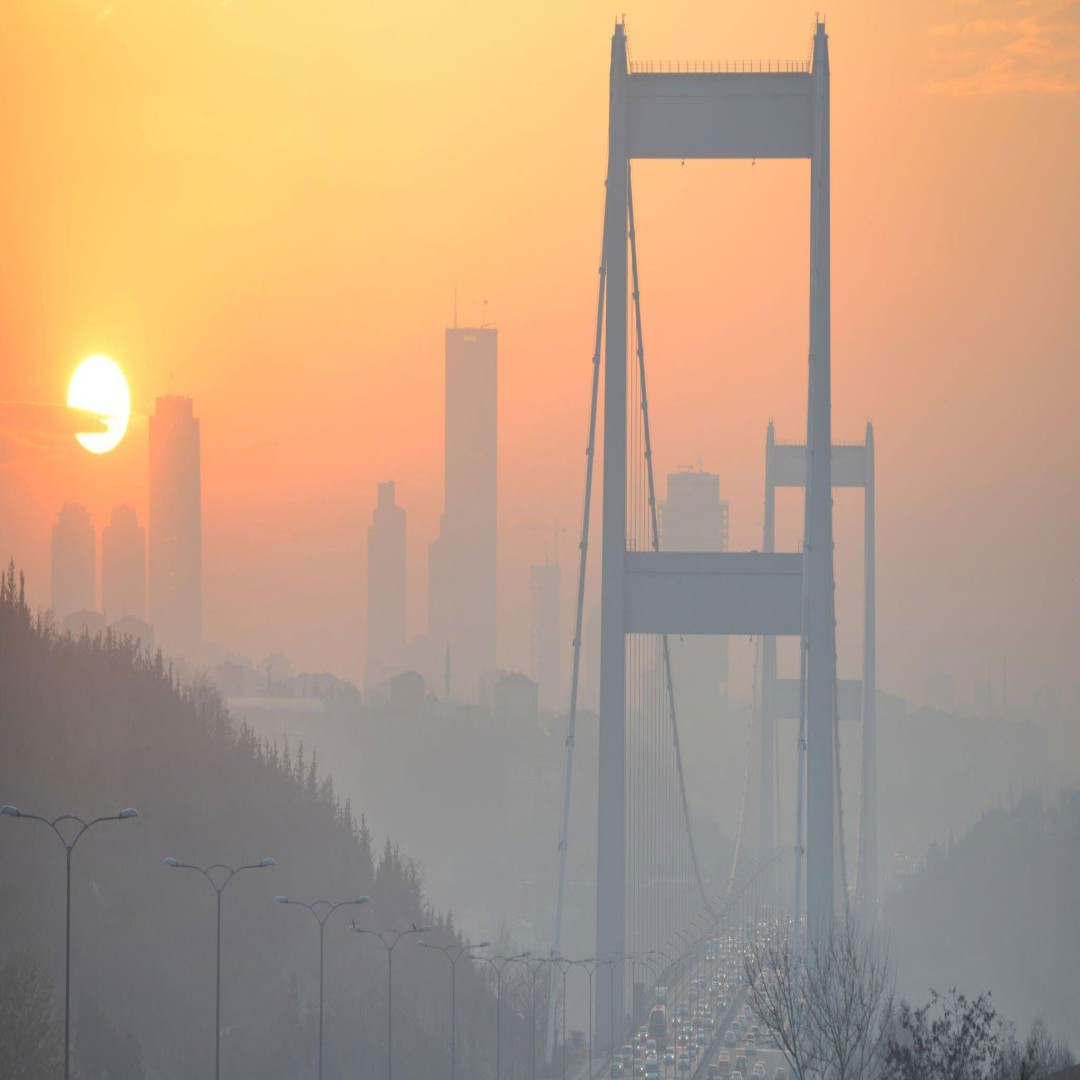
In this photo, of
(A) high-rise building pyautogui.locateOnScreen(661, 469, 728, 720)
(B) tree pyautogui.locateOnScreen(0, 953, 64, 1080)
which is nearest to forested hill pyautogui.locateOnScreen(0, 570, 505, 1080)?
(B) tree pyautogui.locateOnScreen(0, 953, 64, 1080)

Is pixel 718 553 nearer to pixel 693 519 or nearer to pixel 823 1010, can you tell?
pixel 823 1010

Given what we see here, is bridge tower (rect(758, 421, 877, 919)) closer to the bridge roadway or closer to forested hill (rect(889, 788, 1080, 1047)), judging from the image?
the bridge roadway

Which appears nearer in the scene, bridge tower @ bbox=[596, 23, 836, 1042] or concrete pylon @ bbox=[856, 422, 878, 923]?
bridge tower @ bbox=[596, 23, 836, 1042]

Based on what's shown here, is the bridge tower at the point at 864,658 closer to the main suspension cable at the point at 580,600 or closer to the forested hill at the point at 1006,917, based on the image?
the forested hill at the point at 1006,917

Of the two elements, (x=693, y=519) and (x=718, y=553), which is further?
(x=693, y=519)

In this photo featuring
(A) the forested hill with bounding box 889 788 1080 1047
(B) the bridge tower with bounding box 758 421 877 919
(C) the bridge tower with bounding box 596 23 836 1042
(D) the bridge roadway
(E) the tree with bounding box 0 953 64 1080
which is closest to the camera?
(E) the tree with bounding box 0 953 64 1080

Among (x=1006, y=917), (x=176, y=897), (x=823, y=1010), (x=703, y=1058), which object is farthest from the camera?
(x=1006, y=917)

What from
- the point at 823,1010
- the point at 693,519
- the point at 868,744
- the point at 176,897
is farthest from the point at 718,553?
the point at 693,519
